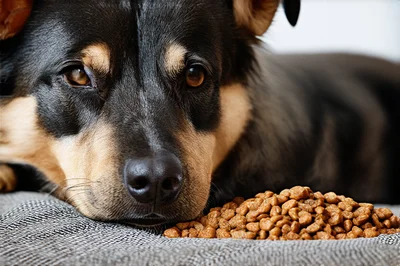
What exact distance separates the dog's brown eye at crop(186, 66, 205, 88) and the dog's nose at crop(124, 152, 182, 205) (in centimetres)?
36

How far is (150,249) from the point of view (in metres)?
1.46

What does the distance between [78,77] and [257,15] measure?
2.48 feet

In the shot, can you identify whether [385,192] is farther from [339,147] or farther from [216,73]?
[216,73]

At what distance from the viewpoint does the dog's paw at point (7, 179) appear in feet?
7.02

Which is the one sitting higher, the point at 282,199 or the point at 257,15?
Result: the point at 257,15

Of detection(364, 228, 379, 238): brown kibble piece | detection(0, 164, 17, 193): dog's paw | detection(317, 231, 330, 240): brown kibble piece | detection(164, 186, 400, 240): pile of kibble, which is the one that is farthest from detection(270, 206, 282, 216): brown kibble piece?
detection(0, 164, 17, 193): dog's paw

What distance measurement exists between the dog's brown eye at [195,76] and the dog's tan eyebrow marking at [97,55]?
0.87 feet

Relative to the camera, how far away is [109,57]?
72.8 inches

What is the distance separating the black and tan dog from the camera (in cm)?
173

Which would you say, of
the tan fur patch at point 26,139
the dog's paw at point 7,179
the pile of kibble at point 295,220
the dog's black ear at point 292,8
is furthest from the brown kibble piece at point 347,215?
the dog's paw at point 7,179

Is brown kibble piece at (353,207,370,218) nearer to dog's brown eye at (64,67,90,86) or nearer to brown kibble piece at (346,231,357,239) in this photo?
brown kibble piece at (346,231,357,239)

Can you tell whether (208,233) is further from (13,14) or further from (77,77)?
(13,14)

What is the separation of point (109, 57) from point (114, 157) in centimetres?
32

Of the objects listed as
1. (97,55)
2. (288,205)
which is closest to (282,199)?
(288,205)
